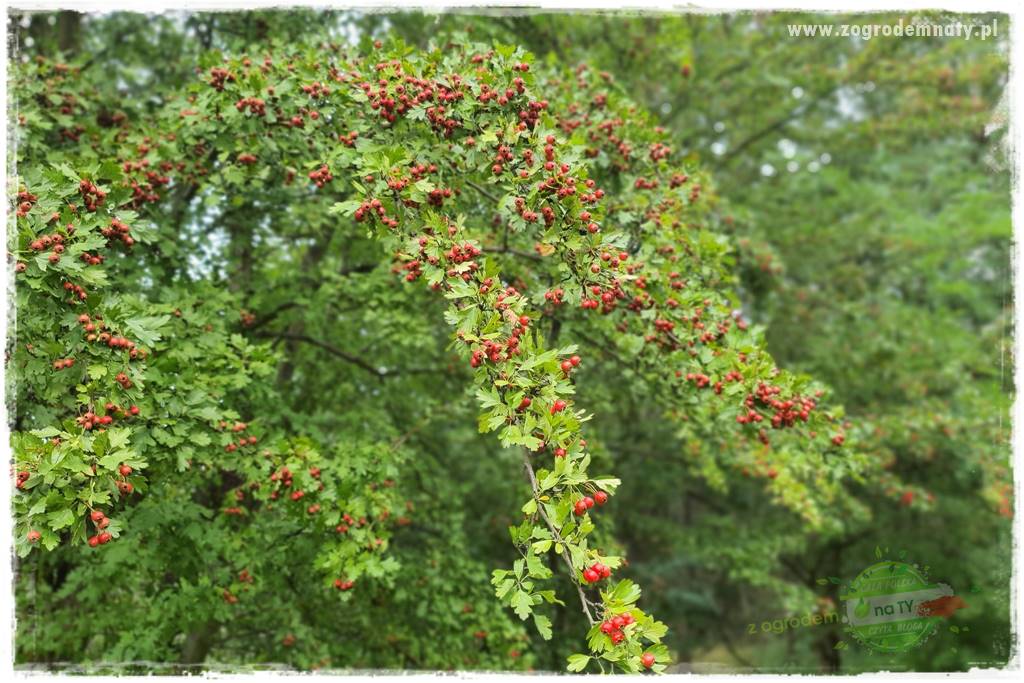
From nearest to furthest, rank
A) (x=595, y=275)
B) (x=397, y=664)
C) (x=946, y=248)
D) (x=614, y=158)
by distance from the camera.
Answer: (x=595, y=275) → (x=614, y=158) → (x=397, y=664) → (x=946, y=248)

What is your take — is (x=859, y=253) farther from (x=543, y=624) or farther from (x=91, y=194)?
(x=91, y=194)

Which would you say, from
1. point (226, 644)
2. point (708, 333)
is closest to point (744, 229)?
point (708, 333)

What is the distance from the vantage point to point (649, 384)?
4.77m

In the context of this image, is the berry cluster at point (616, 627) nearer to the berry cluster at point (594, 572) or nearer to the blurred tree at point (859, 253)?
the berry cluster at point (594, 572)

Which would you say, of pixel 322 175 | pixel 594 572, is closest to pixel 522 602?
pixel 594 572

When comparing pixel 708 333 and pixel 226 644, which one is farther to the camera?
pixel 226 644

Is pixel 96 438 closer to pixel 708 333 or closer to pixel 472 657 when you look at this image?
pixel 708 333

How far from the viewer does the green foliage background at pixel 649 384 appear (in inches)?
202

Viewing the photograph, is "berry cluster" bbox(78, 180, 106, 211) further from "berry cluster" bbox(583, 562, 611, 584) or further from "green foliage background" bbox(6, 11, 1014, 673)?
"berry cluster" bbox(583, 562, 611, 584)

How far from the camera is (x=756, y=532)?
11195 mm

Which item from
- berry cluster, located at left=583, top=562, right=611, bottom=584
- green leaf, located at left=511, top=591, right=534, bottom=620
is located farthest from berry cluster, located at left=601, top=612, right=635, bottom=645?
green leaf, located at left=511, top=591, right=534, bottom=620

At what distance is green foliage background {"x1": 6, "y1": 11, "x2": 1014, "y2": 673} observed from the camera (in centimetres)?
514

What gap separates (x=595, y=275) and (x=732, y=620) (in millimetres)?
17292

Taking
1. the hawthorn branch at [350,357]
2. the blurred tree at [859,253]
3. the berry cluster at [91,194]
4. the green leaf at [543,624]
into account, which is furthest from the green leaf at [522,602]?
the blurred tree at [859,253]
